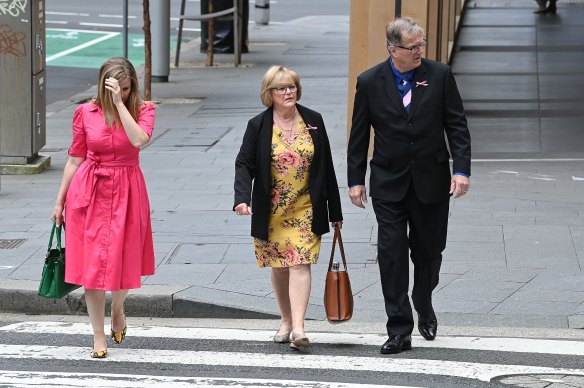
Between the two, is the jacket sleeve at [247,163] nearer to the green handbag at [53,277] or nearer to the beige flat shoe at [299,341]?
the beige flat shoe at [299,341]

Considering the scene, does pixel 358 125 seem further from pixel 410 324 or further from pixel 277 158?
pixel 410 324

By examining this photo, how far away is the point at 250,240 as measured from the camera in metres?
10.5

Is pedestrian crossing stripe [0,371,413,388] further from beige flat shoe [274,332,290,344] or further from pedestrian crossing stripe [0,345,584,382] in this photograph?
beige flat shoe [274,332,290,344]

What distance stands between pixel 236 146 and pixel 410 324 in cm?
874

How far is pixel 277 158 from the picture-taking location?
24.0 ft

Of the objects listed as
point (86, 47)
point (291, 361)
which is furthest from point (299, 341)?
point (86, 47)

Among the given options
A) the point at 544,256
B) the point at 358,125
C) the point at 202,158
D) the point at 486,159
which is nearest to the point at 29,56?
the point at 202,158

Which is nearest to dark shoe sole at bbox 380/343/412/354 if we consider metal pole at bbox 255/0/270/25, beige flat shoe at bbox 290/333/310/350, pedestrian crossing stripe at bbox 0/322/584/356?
pedestrian crossing stripe at bbox 0/322/584/356

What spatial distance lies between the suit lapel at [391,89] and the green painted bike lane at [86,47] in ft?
63.1

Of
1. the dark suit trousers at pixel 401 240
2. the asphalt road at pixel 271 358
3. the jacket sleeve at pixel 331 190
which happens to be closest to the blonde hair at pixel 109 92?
the jacket sleeve at pixel 331 190

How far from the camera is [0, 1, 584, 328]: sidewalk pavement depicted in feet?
27.9

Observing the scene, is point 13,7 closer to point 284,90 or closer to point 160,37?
point 284,90

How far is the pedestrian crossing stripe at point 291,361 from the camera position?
6867mm

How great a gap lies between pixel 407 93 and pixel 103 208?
1774mm
